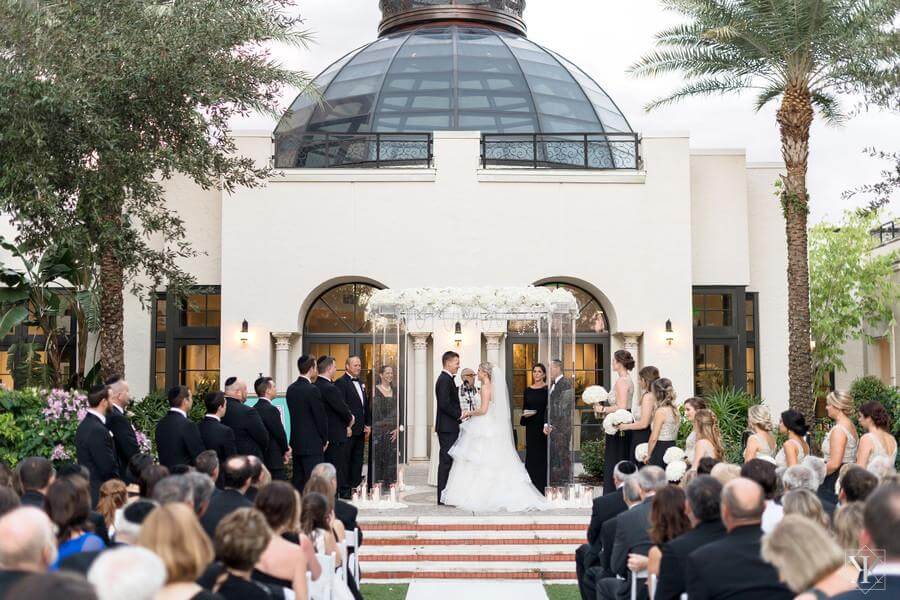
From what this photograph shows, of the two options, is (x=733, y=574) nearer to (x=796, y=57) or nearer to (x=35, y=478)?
(x=35, y=478)

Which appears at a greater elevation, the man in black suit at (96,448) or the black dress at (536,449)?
the man in black suit at (96,448)

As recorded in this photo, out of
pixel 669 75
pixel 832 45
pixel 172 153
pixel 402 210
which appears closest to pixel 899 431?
pixel 832 45

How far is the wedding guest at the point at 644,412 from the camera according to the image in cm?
1176

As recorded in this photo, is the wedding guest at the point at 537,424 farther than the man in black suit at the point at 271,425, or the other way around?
the wedding guest at the point at 537,424

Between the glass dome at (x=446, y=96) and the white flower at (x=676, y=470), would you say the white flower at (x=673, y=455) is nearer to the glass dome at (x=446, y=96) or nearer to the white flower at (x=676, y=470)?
the white flower at (x=676, y=470)

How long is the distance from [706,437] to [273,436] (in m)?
5.10

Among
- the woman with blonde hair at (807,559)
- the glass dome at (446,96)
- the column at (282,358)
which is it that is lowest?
the woman with blonde hair at (807,559)

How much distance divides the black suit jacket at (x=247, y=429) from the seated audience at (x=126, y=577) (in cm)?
762

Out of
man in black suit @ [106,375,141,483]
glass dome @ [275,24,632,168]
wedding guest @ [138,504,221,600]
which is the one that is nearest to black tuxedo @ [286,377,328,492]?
man in black suit @ [106,375,141,483]

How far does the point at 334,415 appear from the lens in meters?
13.7

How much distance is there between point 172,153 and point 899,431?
38.8 feet

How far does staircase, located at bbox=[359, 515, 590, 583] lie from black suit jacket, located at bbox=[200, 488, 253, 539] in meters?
4.72

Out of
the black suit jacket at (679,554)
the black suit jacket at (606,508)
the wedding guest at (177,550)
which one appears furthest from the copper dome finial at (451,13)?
the wedding guest at (177,550)

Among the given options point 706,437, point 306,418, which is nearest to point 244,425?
point 306,418
